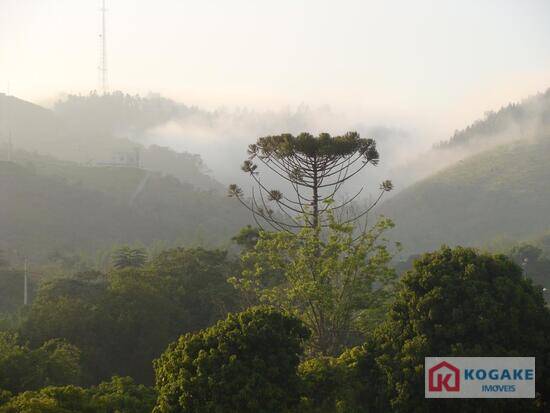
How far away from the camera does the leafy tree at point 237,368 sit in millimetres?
18891

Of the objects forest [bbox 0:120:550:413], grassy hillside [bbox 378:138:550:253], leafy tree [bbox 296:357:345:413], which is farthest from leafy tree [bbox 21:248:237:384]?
grassy hillside [bbox 378:138:550:253]

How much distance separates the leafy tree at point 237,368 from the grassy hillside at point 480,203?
409 ft

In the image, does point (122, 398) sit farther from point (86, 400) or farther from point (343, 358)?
point (343, 358)

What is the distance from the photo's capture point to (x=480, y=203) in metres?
165

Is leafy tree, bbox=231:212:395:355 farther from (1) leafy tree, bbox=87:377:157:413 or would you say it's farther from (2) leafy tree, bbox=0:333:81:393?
(2) leafy tree, bbox=0:333:81:393

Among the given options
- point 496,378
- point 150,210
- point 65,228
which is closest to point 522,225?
point 150,210

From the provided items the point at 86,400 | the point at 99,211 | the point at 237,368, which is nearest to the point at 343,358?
the point at 237,368

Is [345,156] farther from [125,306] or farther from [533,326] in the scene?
[125,306]

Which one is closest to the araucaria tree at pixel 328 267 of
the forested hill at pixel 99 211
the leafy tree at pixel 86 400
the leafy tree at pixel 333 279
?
the leafy tree at pixel 333 279

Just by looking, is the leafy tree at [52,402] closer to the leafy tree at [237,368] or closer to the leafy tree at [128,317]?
the leafy tree at [237,368]

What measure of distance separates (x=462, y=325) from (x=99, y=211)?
126 metres

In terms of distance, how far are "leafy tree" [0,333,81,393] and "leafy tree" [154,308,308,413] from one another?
6773 mm

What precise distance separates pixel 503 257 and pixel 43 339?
23937 millimetres

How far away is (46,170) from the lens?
166 meters
